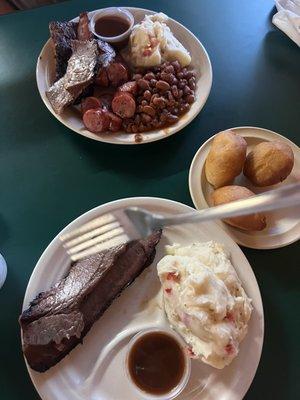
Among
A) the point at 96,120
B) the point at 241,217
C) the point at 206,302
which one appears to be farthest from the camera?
the point at 96,120

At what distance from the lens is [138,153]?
167 centimetres

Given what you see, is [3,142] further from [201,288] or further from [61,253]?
[201,288]

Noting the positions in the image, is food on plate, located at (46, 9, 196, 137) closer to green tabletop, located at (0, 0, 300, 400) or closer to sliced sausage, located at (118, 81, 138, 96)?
sliced sausage, located at (118, 81, 138, 96)

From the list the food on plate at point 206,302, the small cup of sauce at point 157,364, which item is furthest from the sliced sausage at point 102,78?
the small cup of sauce at point 157,364

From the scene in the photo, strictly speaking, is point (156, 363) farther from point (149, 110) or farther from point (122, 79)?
point (122, 79)

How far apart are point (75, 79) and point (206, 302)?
0.93 metres

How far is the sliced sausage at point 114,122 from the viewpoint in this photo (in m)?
1.59

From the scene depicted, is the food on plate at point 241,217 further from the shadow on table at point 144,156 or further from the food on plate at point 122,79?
the food on plate at point 122,79

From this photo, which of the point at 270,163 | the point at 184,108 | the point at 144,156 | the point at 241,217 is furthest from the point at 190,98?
the point at 241,217

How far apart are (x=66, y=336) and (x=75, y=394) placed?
170 mm

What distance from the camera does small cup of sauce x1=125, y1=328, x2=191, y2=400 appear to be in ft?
4.05

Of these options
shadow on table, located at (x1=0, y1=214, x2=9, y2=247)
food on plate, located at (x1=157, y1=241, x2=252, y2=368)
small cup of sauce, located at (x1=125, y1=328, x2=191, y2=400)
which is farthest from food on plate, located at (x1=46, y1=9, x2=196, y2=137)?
small cup of sauce, located at (x1=125, y1=328, x2=191, y2=400)

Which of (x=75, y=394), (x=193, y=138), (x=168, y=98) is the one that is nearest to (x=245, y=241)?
(x=193, y=138)

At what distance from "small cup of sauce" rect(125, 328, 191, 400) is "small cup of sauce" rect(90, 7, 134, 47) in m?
1.15
